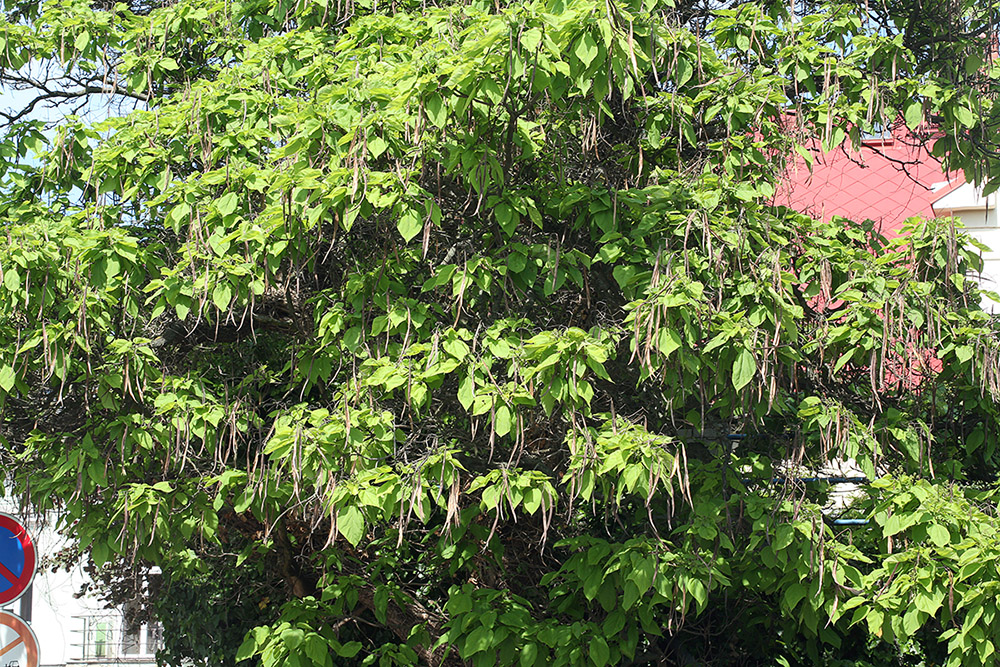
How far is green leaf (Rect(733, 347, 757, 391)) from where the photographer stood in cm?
417

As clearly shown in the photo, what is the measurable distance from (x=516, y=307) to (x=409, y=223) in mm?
875

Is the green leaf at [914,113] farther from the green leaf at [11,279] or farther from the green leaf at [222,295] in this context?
the green leaf at [11,279]

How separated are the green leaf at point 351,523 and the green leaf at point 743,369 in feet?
5.08

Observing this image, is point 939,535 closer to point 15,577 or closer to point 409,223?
point 409,223

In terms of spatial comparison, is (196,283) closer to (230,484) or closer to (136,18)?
(230,484)

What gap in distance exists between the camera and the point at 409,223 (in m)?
4.40

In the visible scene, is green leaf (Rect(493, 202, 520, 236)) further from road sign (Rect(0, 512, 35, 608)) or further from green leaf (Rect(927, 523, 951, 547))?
road sign (Rect(0, 512, 35, 608))

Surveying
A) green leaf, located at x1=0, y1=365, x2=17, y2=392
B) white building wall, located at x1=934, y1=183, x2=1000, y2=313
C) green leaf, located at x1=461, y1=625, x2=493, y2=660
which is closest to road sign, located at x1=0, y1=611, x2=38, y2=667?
green leaf, located at x1=0, y1=365, x2=17, y2=392

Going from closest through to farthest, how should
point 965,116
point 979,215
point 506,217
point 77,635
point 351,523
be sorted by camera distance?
point 351,523, point 506,217, point 965,116, point 979,215, point 77,635

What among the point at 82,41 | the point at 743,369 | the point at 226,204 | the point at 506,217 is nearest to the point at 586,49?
the point at 506,217

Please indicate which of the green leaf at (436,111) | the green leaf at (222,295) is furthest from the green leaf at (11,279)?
the green leaf at (436,111)

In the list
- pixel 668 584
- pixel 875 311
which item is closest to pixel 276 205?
pixel 668 584

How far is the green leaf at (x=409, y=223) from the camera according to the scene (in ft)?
14.3

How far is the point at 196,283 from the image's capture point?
15.0ft
